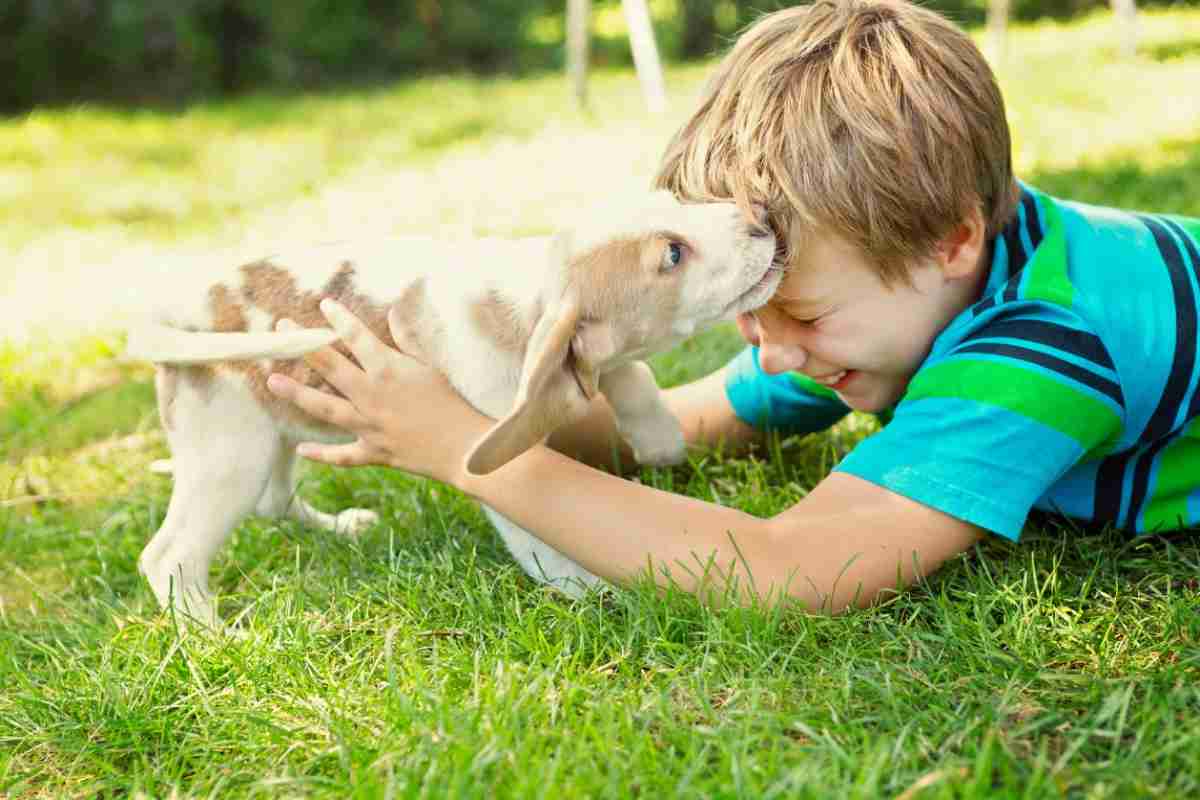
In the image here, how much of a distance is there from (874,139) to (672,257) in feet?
1.33

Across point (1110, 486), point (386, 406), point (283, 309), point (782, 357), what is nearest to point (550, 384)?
point (386, 406)

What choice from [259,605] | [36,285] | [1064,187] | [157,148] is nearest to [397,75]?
[157,148]

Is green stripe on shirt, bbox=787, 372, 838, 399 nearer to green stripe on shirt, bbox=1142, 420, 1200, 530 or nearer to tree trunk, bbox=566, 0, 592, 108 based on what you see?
green stripe on shirt, bbox=1142, 420, 1200, 530

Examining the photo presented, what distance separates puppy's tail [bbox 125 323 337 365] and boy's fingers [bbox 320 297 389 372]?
0.02 meters

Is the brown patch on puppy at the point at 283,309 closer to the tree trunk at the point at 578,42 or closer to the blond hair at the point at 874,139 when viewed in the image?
the blond hair at the point at 874,139

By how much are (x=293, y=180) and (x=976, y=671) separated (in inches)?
235

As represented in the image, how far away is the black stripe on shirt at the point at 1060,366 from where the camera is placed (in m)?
1.99

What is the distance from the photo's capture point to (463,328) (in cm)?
229

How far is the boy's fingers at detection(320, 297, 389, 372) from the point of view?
2.27 metres

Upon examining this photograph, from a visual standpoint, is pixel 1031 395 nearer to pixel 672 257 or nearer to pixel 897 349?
pixel 897 349

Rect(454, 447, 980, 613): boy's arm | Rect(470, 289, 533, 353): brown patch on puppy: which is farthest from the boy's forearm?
Rect(470, 289, 533, 353): brown patch on puppy

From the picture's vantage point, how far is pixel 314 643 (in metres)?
2.21

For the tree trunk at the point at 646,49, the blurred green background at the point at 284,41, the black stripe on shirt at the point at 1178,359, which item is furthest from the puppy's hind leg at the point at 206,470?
the blurred green background at the point at 284,41

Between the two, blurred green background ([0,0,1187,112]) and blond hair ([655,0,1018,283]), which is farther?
blurred green background ([0,0,1187,112])
